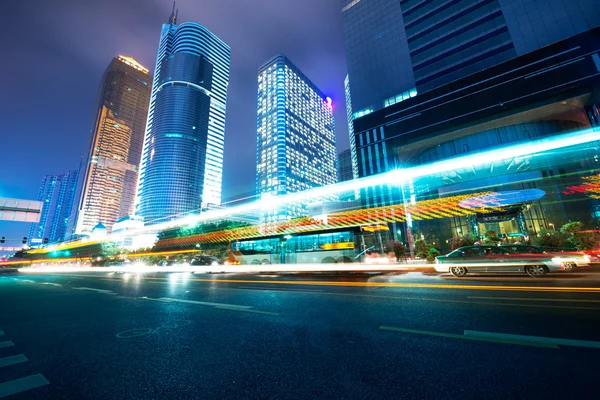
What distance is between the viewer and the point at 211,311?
21.1 feet

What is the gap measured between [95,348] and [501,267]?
1551 centimetres

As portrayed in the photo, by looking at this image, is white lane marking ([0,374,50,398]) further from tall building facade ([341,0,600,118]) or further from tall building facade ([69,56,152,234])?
tall building facade ([69,56,152,234])

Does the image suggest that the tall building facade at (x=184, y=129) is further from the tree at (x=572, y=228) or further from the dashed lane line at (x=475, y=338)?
the dashed lane line at (x=475, y=338)

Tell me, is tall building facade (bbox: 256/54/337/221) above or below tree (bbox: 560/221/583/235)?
above

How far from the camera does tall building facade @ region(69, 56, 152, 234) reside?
159 metres

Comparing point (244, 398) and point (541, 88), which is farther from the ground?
point (541, 88)

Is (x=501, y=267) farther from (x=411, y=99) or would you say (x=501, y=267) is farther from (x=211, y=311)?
(x=411, y=99)

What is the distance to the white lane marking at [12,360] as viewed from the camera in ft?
11.5

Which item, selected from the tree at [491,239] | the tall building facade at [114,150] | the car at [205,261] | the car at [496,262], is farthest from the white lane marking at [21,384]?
the tall building facade at [114,150]

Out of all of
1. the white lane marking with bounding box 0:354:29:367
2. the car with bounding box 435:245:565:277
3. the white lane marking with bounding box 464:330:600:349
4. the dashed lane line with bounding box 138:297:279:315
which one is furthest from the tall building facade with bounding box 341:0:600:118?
the white lane marking with bounding box 0:354:29:367

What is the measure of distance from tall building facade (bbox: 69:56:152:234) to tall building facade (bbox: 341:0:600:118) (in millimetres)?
176926

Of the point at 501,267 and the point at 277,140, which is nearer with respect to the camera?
the point at 501,267

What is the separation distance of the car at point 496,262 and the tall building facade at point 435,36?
55.3 metres

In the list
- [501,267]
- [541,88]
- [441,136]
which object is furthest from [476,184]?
[501,267]
